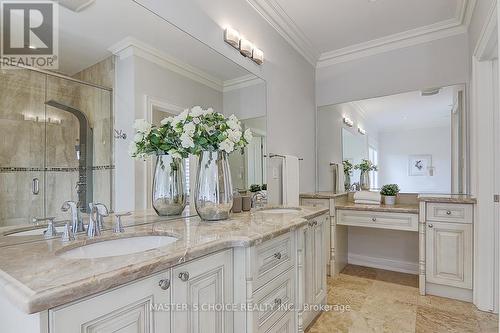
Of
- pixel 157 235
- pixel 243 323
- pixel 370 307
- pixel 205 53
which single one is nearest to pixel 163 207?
pixel 157 235

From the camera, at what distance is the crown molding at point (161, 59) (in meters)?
1.35

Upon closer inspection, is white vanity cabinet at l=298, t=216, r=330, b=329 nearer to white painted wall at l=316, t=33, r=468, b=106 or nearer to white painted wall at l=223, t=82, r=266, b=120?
white painted wall at l=223, t=82, r=266, b=120

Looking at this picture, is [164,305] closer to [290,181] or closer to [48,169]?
[48,169]

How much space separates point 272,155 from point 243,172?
0.48 m

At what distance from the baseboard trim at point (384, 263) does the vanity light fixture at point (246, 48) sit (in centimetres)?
263

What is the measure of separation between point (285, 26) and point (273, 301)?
2.43 m

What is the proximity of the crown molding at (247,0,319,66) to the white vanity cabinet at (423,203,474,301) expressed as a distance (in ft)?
6.67

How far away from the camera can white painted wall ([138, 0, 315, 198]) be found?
178 centimetres

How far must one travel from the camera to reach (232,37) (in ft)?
6.75

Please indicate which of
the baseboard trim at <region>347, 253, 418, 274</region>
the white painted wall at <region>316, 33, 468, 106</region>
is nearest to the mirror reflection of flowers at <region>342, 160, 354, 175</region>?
the white painted wall at <region>316, 33, 468, 106</region>

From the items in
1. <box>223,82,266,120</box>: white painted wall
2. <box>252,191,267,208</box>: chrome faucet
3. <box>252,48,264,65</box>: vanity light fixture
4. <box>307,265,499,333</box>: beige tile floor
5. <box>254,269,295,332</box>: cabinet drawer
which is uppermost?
<box>252,48,264,65</box>: vanity light fixture

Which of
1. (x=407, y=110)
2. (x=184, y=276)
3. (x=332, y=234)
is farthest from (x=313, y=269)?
(x=407, y=110)

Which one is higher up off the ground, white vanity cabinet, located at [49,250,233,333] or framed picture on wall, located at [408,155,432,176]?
framed picture on wall, located at [408,155,432,176]

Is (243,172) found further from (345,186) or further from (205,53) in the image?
(345,186)
